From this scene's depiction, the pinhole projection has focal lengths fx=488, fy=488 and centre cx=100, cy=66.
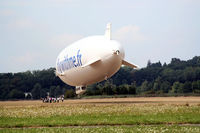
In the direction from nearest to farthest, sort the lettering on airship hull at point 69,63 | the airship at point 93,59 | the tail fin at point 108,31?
the airship at point 93,59, the tail fin at point 108,31, the lettering on airship hull at point 69,63

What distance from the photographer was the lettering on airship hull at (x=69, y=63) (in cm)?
7491

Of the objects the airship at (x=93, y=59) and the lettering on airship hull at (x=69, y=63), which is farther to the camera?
the lettering on airship hull at (x=69, y=63)

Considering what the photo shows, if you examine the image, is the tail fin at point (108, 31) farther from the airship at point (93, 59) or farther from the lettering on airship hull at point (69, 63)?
the lettering on airship hull at point (69, 63)

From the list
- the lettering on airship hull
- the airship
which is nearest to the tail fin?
the airship

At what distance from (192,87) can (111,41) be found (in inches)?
3671

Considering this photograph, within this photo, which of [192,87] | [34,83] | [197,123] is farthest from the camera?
[34,83]

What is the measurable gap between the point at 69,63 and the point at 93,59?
11.1m

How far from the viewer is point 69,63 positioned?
263ft

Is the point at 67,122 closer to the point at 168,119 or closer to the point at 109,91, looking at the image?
the point at 168,119

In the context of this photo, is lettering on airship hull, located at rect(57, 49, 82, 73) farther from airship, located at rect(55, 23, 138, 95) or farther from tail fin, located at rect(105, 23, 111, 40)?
tail fin, located at rect(105, 23, 111, 40)

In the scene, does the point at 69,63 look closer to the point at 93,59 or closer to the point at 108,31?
the point at 108,31

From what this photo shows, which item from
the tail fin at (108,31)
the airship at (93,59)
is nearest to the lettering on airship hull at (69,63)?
the airship at (93,59)

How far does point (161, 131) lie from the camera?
27406 millimetres

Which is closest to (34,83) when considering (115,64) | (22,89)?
(22,89)
